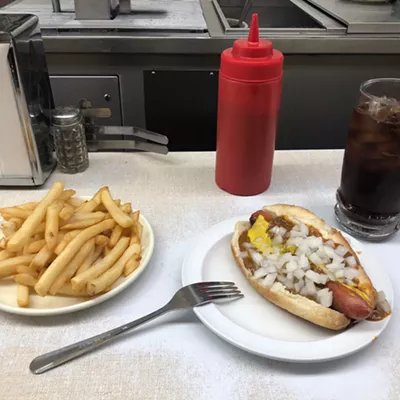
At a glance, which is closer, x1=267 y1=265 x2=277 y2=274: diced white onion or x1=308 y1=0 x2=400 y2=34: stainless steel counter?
x1=267 y1=265 x2=277 y2=274: diced white onion

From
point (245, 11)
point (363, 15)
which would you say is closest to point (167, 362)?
point (363, 15)

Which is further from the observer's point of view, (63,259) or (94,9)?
(94,9)

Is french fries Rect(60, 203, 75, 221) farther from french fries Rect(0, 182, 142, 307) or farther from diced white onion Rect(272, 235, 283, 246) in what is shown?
diced white onion Rect(272, 235, 283, 246)

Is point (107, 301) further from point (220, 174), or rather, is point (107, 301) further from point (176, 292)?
point (220, 174)

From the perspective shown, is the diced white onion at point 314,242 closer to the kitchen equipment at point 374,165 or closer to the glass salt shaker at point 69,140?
the kitchen equipment at point 374,165

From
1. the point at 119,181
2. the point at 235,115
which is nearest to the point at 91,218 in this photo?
the point at 119,181

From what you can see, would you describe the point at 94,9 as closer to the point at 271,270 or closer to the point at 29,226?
the point at 29,226

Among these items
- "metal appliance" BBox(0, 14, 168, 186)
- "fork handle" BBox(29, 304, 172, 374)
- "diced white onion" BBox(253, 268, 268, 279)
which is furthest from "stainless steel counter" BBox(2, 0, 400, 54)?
"fork handle" BBox(29, 304, 172, 374)
